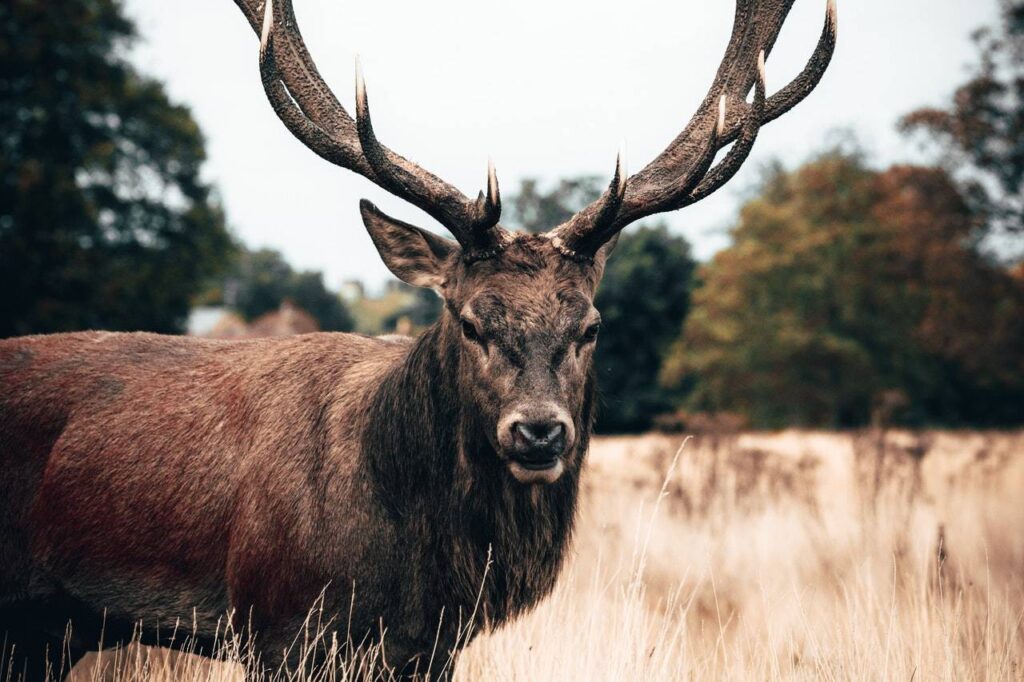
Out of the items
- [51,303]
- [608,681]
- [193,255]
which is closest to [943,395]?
[193,255]

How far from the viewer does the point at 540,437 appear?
319 centimetres

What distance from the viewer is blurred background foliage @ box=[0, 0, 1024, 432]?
21.0 metres

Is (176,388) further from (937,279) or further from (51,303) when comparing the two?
(937,279)

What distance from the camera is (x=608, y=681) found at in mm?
3797

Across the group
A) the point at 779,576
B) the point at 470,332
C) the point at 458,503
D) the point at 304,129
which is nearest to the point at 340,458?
the point at 458,503

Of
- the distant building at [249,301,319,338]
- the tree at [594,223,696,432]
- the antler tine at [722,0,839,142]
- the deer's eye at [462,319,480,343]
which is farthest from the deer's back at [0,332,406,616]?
the tree at [594,223,696,432]

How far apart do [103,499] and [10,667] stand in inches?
30.9

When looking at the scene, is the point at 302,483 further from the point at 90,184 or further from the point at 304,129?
the point at 90,184

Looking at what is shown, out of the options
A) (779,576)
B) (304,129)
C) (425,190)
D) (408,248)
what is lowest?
(779,576)

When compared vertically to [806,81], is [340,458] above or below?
below

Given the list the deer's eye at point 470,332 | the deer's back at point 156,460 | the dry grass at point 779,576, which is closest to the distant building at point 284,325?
the dry grass at point 779,576

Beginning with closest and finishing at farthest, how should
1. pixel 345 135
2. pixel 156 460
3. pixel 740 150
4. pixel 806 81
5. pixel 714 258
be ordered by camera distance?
pixel 156 460, pixel 740 150, pixel 345 135, pixel 806 81, pixel 714 258

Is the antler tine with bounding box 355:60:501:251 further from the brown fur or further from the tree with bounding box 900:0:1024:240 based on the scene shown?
the tree with bounding box 900:0:1024:240

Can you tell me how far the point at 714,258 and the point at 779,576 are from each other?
32.5 metres
